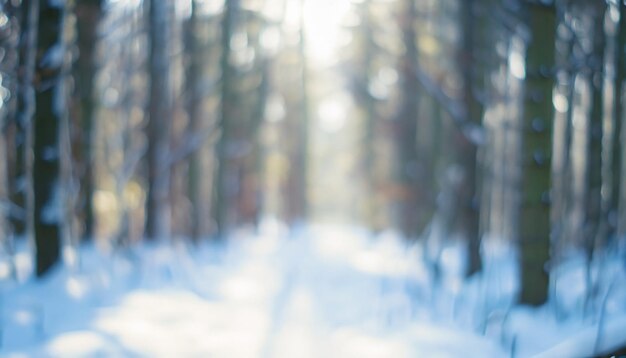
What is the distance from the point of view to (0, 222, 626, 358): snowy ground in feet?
17.7

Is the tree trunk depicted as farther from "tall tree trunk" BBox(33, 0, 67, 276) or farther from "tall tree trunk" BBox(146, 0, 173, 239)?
"tall tree trunk" BBox(33, 0, 67, 276)

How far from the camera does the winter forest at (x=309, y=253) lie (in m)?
6.03

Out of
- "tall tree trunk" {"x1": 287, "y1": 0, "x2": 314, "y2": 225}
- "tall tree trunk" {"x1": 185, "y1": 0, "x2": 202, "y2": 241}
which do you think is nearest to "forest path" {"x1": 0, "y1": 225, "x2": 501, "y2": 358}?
"tall tree trunk" {"x1": 185, "y1": 0, "x2": 202, "y2": 241}

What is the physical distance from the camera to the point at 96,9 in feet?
30.4

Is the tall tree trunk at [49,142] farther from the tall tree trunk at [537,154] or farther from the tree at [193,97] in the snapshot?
the tall tree trunk at [537,154]

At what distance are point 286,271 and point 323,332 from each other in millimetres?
6229

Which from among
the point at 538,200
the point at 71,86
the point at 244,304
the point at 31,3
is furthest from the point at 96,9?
the point at 538,200

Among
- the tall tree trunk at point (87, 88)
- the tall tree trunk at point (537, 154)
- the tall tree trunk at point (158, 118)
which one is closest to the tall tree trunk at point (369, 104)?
the tall tree trunk at point (158, 118)

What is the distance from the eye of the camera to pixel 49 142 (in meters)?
7.20

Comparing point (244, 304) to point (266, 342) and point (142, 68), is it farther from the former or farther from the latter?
point (142, 68)

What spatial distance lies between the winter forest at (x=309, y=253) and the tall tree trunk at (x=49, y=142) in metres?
0.03

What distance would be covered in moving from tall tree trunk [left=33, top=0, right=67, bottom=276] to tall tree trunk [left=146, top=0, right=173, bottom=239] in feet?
11.6

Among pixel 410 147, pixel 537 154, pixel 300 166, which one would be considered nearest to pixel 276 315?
pixel 537 154

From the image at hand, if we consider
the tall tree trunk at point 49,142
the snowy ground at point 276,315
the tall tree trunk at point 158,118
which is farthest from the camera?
the tall tree trunk at point 158,118
